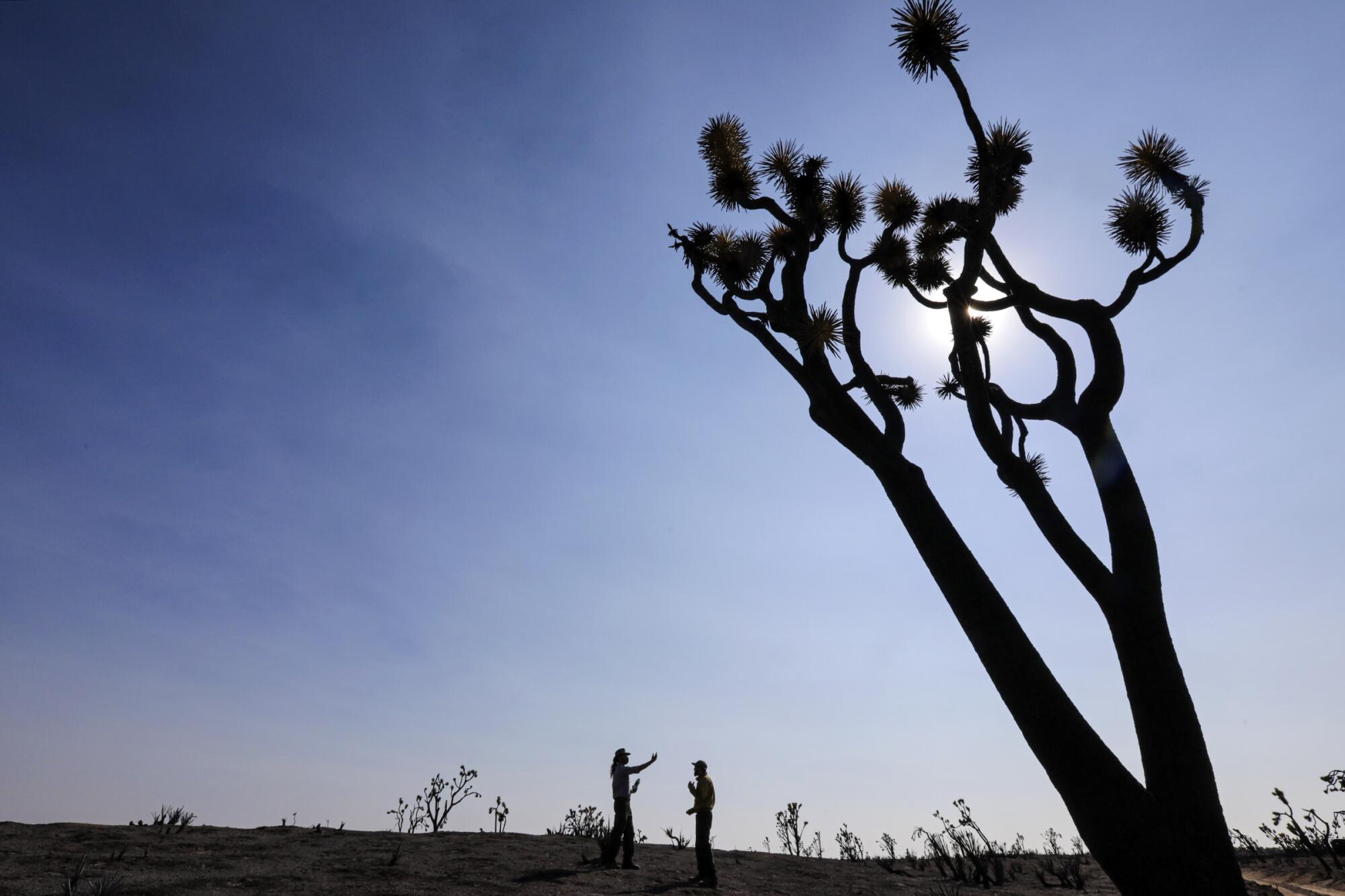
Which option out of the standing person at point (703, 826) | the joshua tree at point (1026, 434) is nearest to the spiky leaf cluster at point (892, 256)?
the joshua tree at point (1026, 434)

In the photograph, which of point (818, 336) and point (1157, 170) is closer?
point (818, 336)

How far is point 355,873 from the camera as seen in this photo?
27.0 feet

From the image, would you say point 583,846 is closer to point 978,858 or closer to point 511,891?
point 511,891

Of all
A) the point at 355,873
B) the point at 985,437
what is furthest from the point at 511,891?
the point at 985,437

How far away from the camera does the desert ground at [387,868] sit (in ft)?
24.4

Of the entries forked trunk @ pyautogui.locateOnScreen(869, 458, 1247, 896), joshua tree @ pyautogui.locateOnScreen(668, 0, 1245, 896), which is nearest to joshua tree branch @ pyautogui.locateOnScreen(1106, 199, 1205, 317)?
joshua tree @ pyautogui.locateOnScreen(668, 0, 1245, 896)

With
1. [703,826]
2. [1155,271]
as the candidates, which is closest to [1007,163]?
[1155,271]

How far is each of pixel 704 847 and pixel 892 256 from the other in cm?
714

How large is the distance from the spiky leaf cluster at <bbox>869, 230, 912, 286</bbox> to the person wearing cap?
6.65m

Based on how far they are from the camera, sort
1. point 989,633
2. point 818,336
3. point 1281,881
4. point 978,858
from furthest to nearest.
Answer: point 1281,881 < point 978,858 < point 818,336 < point 989,633

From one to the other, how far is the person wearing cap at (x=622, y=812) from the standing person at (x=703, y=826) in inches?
33.1

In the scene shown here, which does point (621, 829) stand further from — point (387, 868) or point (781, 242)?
point (781, 242)

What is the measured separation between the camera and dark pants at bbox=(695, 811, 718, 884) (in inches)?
346

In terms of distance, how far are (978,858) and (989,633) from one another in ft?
28.4
